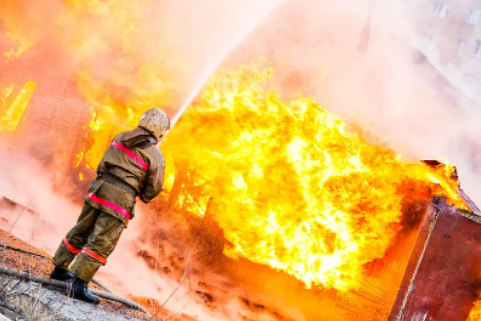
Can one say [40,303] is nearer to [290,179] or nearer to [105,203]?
[105,203]

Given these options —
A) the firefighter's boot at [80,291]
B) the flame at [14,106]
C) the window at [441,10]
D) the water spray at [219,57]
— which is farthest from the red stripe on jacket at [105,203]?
the window at [441,10]

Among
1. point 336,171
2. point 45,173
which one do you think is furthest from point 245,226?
point 45,173

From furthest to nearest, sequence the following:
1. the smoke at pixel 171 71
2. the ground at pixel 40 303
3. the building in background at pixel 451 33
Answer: the building in background at pixel 451 33 → the smoke at pixel 171 71 → the ground at pixel 40 303

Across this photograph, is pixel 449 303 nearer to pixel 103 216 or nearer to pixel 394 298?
pixel 394 298

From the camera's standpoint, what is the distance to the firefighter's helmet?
360 centimetres

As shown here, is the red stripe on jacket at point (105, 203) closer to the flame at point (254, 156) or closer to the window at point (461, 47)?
the flame at point (254, 156)

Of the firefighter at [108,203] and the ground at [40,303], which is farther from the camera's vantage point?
the firefighter at [108,203]

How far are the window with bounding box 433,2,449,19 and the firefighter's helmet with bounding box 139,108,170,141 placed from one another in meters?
27.1

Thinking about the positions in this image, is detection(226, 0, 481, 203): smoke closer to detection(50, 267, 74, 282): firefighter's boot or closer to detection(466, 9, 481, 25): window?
detection(50, 267, 74, 282): firefighter's boot

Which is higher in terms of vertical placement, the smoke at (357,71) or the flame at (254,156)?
the smoke at (357,71)

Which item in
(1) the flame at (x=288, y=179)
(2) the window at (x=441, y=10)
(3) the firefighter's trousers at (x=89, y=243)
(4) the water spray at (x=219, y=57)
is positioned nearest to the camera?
(3) the firefighter's trousers at (x=89, y=243)

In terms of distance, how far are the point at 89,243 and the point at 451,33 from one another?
27.8 metres

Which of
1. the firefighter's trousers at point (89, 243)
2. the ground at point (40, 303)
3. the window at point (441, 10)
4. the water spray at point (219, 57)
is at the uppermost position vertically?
the window at point (441, 10)

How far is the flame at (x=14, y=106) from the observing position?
22.0 ft
